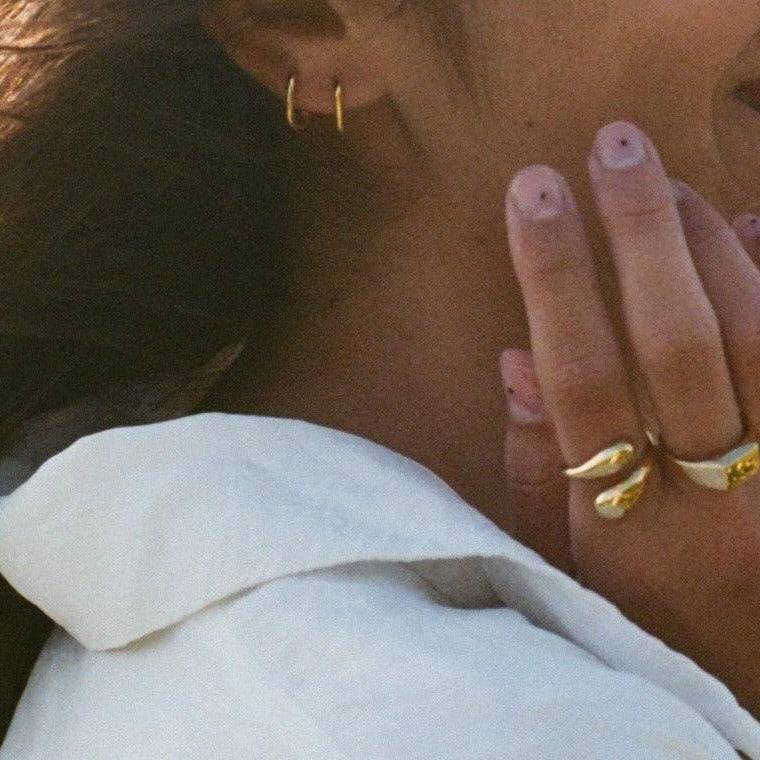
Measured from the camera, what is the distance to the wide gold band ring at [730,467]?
3.11 ft

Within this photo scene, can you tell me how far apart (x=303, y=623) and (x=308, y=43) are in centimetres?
46

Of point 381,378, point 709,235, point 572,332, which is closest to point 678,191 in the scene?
point 709,235

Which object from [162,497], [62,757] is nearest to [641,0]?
[162,497]

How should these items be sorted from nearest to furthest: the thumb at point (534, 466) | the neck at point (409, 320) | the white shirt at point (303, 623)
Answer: the white shirt at point (303, 623) → the thumb at point (534, 466) → the neck at point (409, 320)

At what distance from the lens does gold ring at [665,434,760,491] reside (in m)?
0.95

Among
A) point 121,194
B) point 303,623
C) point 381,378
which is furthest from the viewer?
point 381,378

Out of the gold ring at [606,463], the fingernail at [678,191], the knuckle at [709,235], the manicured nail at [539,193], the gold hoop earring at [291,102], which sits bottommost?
the gold ring at [606,463]

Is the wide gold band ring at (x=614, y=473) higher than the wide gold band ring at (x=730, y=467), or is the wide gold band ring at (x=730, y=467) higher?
the wide gold band ring at (x=614, y=473)

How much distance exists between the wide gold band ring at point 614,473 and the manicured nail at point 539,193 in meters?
0.16

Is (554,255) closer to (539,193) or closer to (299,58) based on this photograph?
(539,193)

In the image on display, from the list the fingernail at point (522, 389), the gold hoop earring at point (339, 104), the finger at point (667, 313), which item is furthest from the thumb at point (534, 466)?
the gold hoop earring at point (339, 104)

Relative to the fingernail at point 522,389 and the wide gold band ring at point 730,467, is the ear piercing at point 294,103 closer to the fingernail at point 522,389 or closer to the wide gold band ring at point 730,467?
the fingernail at point 522,389

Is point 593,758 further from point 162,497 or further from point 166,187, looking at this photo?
point 166,187

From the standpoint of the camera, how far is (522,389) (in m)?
1.04
